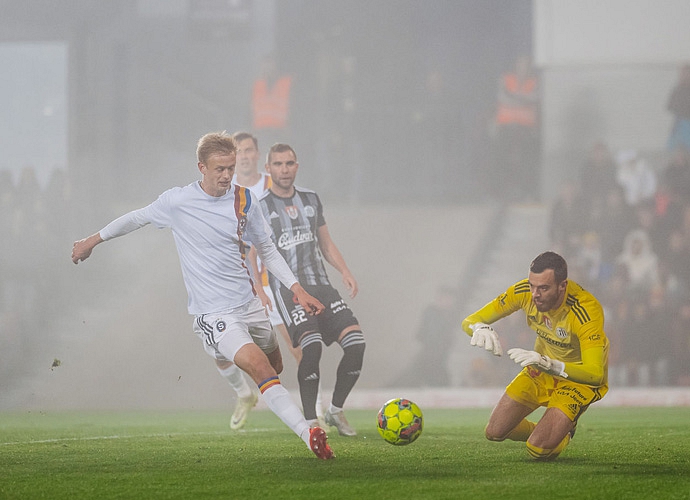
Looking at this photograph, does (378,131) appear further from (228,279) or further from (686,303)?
(228,279)

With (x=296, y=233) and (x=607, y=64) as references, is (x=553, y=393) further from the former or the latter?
(x=607, y=64)

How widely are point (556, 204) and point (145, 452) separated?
9.45 metres

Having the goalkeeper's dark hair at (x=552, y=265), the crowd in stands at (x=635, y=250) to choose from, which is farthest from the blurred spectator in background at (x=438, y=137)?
the goalkeeper's dark hair at (x=552, y=265)

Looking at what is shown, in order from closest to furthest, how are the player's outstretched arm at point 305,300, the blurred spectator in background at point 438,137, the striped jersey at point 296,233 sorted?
1. the player's outstretched arm at point 305,300
2. the striped jersey at point 296,233
3. the blurred spectator in background at point 438,137

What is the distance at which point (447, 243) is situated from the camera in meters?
15.5

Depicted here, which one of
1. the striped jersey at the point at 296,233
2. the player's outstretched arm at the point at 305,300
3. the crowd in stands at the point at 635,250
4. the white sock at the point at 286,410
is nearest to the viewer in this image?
the white sock at the point at 286,410

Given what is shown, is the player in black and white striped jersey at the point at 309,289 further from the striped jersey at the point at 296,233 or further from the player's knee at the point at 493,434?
the player's knee at the point at 493,434

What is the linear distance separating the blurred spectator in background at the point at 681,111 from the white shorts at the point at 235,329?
10479 millimetres

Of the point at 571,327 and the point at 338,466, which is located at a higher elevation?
the point at 571,327

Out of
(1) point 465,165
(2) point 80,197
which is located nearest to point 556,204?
(1) point 465,165

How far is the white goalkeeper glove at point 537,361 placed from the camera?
5410mm

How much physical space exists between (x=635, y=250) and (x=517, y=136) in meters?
2.51

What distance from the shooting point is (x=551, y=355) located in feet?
20.9

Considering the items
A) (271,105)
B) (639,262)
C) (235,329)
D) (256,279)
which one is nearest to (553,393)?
(235,329)
